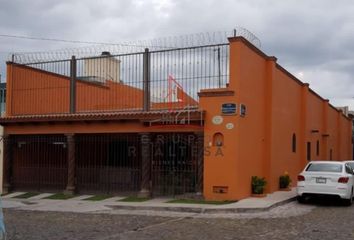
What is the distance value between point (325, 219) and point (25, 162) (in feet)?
47.0

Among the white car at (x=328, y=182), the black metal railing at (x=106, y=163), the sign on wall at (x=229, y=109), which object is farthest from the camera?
the black metal railing at (x=106, y=163)

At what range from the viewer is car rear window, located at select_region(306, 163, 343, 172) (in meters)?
18.7

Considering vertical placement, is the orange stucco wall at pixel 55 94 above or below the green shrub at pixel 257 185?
above

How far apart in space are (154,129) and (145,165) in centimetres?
142

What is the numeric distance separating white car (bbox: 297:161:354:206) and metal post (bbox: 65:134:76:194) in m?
9.05

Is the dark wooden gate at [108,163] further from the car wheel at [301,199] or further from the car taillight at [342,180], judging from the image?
the car taillight at [342,180]

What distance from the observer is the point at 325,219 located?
14703 millimetres

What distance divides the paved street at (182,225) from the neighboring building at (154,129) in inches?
127

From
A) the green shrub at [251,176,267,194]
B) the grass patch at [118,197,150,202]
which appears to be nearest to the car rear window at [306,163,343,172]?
Result: the green shrub at [251,176,267,194]

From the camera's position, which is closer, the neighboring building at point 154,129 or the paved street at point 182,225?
the paved street at point 182,225

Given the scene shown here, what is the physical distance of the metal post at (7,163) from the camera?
23.3 meters

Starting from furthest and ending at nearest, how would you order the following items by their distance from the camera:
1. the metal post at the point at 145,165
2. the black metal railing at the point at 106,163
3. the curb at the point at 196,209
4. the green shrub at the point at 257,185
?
the metal post at the point at 145,165, the green shrub at the point at 257,185, the black metal railing at the point at 106,163, the curb at the point at 196,209

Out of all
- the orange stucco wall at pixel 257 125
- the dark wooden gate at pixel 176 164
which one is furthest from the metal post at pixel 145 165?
the orange stucco wall at pixel 257 125

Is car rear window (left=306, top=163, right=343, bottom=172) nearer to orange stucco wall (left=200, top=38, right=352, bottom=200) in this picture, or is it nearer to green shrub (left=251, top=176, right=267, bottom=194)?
green shrub (left=251, top=176, right=267, bottom=194)
